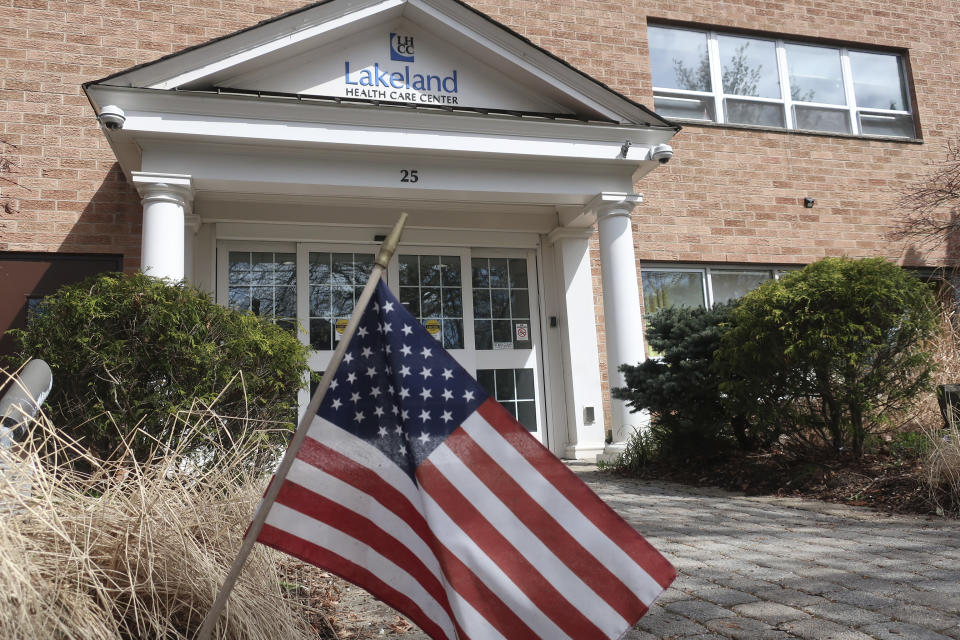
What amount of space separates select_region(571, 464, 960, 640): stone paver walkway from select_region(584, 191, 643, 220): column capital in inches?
153

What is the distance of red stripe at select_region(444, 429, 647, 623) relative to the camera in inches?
75.8

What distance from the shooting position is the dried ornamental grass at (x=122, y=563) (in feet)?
6.65

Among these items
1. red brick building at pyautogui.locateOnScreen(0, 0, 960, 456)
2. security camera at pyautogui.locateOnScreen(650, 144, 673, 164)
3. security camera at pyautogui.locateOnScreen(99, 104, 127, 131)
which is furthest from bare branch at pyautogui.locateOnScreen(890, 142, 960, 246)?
security camera at pyautogui.locateOnScreen(99, 104, 127, 131)

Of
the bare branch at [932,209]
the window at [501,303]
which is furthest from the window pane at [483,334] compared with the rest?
the bare branch at [932,209]

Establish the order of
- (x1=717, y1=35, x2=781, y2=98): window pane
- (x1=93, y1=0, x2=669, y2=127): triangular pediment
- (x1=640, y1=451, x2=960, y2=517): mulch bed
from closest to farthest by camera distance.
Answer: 1. (x1=640, y1=451, x2=960, y2=517): mulch bed
2. (x1=93, y1=0, x2=669, y2=127): triangular pediment
3. (x1=717, y1=35, x2=781, y2=98): window pane

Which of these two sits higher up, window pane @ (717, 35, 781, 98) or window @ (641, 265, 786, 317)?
window pane @ (717, 35, 781, 98)

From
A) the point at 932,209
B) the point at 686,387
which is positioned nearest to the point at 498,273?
the point at 686,387

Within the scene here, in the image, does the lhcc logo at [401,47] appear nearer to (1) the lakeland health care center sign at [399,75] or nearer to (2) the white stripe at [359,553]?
(1) the lakeland health care center sign at [399,75]

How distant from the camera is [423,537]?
205 cm

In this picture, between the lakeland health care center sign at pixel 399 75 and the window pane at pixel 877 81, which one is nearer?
the lakeland health care center sign at pixel 399 75

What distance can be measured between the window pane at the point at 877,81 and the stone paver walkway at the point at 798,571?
9604 mm

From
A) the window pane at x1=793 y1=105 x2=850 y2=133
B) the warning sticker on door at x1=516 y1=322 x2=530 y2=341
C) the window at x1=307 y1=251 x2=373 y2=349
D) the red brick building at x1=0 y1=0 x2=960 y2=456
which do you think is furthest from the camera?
the window pane at x1=793 y1=105 x2=850 y2=133

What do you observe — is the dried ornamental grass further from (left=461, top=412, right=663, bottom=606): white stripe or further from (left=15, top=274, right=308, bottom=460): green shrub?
(left=15, top=274, right=308, bottom=460): green shrub

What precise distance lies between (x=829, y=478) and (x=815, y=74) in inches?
347
